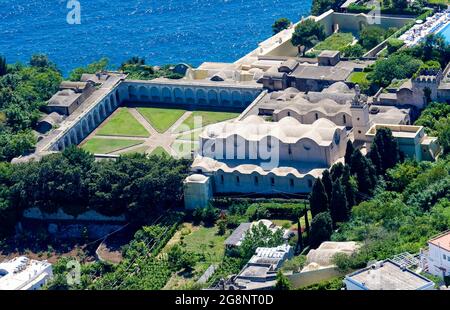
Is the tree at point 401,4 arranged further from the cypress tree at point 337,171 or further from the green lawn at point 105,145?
the cypress tree at point 337,171

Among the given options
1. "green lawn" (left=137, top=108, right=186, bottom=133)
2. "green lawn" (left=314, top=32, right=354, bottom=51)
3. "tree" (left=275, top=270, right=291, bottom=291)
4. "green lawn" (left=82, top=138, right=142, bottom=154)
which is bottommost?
"green lawn" (left=82, top=138, right=142, bottom=154)

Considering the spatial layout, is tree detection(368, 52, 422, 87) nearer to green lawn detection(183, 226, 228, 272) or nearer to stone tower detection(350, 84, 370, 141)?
stone tower detection(350, 84, 370, 141)

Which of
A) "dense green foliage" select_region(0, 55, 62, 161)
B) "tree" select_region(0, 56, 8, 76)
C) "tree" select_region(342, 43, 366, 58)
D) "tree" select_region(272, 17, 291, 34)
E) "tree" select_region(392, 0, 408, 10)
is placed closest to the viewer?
"dense green foliage" select_region(0, 55, 62, 161)

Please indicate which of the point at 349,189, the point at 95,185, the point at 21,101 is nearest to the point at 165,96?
the point at 21,101

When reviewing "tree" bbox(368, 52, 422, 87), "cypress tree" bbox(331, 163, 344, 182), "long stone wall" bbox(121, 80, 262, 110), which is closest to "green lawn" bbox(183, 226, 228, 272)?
"cypress tree" bbox(331, 163, 344, 182)

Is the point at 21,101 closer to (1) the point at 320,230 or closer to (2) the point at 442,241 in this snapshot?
(1) the point at 320,230

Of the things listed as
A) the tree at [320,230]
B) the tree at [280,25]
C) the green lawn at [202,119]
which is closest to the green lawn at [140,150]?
the green lawn at [202,119]
